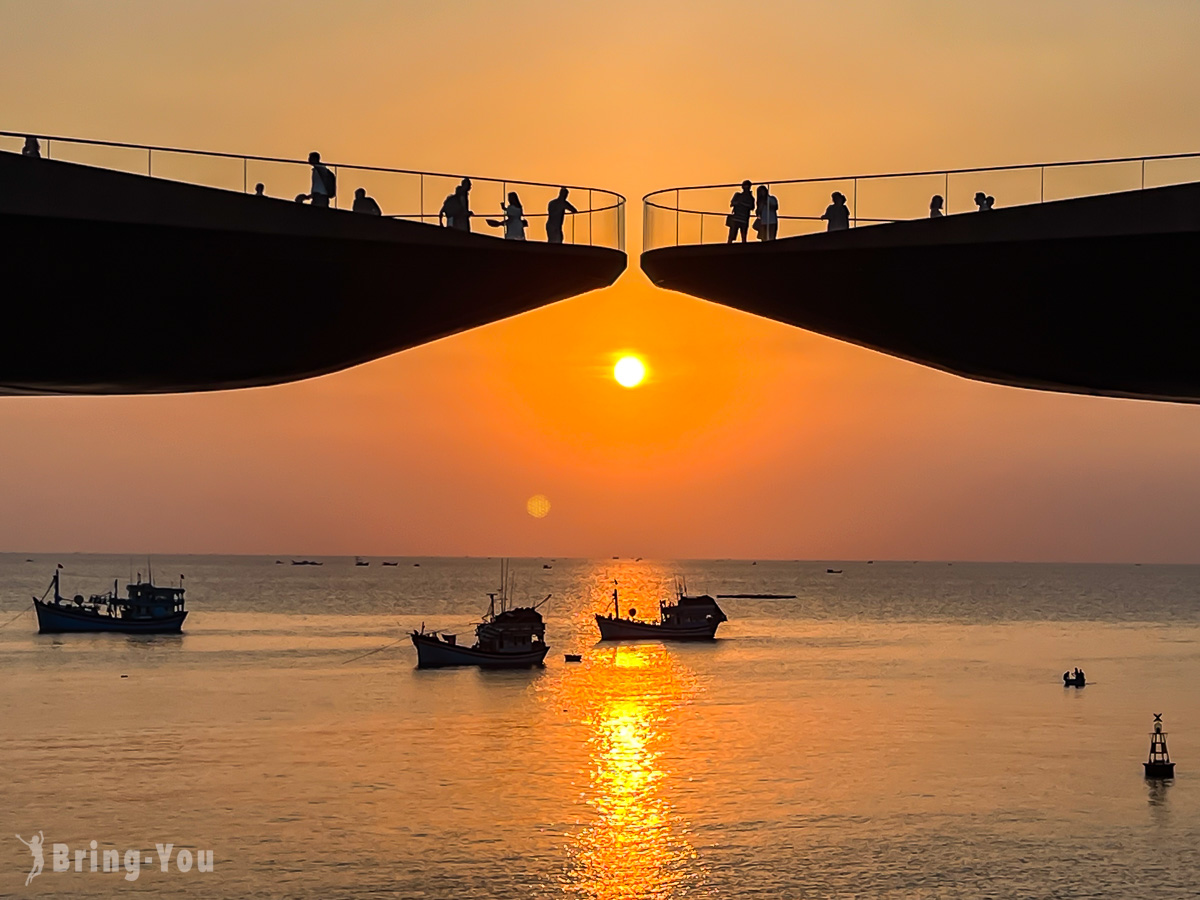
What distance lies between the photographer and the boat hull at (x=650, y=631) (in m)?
128

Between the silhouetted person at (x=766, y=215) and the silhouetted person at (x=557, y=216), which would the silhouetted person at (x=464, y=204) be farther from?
the silhouetted person at (x=766, y=215)

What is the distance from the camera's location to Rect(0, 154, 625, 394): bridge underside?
21641mm

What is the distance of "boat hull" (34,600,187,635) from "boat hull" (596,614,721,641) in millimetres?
34103

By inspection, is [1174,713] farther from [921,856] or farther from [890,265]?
[890,265]

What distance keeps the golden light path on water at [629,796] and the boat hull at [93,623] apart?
42877 mm

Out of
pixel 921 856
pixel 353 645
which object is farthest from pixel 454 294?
pixel 353 645

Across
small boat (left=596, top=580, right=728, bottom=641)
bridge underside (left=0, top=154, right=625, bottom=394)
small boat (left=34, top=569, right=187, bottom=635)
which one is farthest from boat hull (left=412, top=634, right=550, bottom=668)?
bridge underside (left=0, top=154, right=625, bottom=394)

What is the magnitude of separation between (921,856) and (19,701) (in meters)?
49.7

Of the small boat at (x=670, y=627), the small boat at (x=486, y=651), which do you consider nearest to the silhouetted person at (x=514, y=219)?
the small boat at (x=486, y=651)

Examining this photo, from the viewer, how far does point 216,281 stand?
23438 mm

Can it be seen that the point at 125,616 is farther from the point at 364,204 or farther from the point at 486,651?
the point at 364,204

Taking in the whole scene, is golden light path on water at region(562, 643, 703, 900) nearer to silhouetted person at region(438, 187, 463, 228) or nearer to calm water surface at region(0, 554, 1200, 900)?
calm water surface at region(0, 554, 1200, 900)

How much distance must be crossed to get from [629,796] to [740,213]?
1308 inches

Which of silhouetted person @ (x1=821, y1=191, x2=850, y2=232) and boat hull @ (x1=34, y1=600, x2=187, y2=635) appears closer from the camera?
silhouetted person @ (x1=821, y1=191, x2=850, y2=232)
